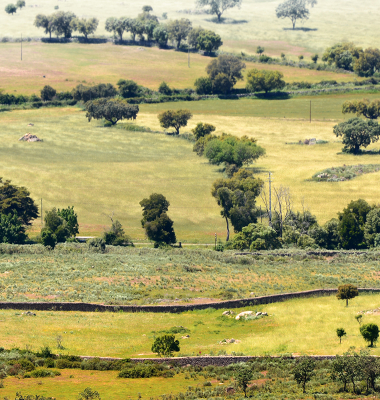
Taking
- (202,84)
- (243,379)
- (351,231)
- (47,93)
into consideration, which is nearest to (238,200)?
(351,231)

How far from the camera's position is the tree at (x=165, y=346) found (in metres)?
46.7

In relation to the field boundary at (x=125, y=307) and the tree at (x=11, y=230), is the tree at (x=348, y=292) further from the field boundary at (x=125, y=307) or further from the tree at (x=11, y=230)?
the tree at (x=11, y=230)

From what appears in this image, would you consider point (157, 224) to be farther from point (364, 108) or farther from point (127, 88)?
point (127, 88)

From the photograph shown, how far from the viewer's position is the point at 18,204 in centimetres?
9519

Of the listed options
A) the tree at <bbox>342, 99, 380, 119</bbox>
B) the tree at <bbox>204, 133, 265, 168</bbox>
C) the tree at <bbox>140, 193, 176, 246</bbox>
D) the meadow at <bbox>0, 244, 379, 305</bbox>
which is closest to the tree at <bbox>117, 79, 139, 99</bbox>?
the tree at <bbox>342, 99, 380, 119</bbox>

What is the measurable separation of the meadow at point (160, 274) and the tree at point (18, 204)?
11.7 meters

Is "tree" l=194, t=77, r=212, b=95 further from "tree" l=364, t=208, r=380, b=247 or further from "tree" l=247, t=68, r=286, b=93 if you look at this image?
"tree" l=364, t=208, r=380, b=247

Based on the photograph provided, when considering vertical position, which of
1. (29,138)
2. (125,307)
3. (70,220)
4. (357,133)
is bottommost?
(125,307)

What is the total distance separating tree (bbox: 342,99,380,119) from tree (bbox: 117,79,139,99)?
56931 millimetres

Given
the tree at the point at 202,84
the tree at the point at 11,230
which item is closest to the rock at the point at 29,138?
the tree at the point at 202,84

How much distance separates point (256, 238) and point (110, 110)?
85.6 m

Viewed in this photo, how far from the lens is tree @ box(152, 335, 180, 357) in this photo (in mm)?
46719

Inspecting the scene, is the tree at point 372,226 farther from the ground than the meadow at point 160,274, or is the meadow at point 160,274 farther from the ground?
the tree at point 372,226

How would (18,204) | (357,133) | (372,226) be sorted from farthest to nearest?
(357,133)
(18,204)
(372,226)
